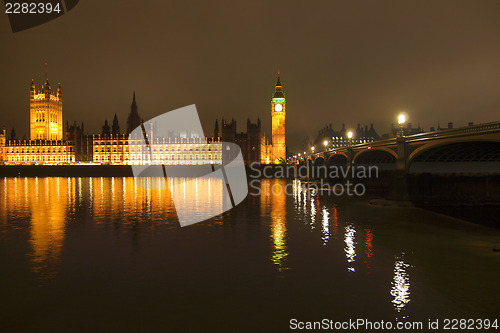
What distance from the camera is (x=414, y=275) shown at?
476 inches

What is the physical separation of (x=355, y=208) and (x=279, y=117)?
145251 mm

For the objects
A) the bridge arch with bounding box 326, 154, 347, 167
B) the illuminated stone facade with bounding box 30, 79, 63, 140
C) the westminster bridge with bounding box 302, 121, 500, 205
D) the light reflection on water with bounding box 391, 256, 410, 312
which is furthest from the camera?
the illuminated stone facade with bounding box 30, 79, 63, 140

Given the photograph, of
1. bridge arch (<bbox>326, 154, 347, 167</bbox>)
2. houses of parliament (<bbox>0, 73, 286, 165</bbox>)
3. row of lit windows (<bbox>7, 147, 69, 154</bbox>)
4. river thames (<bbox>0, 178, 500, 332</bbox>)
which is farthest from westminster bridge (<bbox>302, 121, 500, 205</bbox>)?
row of lit windows (<bbox>7, 147, 69, 154</bbox>)

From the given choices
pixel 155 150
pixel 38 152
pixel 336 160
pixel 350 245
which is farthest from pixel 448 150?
pixel 38 152

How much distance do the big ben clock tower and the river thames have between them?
14766cm

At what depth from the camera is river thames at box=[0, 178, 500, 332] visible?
9.15 metres

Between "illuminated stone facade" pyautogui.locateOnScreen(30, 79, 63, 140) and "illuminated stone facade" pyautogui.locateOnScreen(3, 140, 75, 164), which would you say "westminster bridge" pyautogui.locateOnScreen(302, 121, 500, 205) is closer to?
"illuminated stone facade" pyautogui.locateOnScreen(3, 140, 75, 164)

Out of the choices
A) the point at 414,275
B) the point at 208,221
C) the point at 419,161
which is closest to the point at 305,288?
the point at 414,275

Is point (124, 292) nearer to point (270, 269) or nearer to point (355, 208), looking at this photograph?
point (270, 269)

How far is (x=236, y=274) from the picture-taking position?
12211 mm

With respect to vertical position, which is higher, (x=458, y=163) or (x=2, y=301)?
(x=458, y=163)

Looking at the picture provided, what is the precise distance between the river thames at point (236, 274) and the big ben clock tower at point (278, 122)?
14766 cm

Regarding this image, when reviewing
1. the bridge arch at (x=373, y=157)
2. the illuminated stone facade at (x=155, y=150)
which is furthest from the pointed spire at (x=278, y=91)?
the bridge arch at (x=373, y=157)

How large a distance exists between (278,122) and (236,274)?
162 metres
